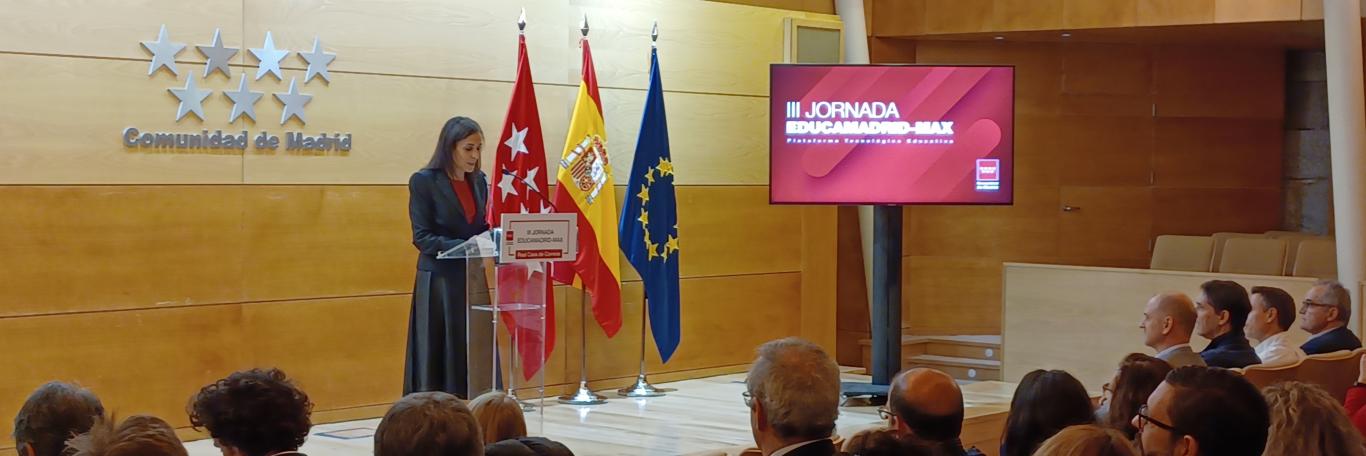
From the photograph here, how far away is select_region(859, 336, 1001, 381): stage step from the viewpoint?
10523mm

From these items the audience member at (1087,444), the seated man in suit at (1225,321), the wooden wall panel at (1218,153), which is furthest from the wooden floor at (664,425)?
the wooden wall panel at (1218,153)

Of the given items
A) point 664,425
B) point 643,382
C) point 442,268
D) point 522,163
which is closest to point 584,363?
point 643,382

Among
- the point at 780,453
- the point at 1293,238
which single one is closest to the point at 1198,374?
the point at 780,453

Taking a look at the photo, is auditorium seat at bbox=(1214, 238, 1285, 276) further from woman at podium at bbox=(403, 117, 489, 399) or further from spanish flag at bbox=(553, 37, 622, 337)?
woman at podium at bbox=(403, 117, 489, 399)

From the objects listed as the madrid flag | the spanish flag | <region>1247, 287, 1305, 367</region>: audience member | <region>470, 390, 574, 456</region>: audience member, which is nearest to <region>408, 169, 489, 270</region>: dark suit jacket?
the madrid flag

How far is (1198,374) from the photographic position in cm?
285

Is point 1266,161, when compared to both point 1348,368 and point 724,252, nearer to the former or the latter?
point 724,252

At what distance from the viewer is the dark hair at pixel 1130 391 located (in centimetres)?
358

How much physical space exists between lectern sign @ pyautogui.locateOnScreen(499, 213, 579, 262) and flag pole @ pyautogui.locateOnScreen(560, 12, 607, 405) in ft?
5.91

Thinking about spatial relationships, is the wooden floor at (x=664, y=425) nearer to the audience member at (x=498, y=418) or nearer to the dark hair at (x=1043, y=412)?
the dark hair at (x=1043, y=412)

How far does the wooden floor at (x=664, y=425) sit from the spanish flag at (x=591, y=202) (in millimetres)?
574

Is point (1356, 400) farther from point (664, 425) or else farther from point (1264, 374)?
point (664, 425)

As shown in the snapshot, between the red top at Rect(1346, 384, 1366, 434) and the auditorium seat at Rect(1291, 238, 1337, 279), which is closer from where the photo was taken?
the red top at Rect(1346, 384, 1366, 434)

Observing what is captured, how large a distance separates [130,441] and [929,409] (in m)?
1.64
